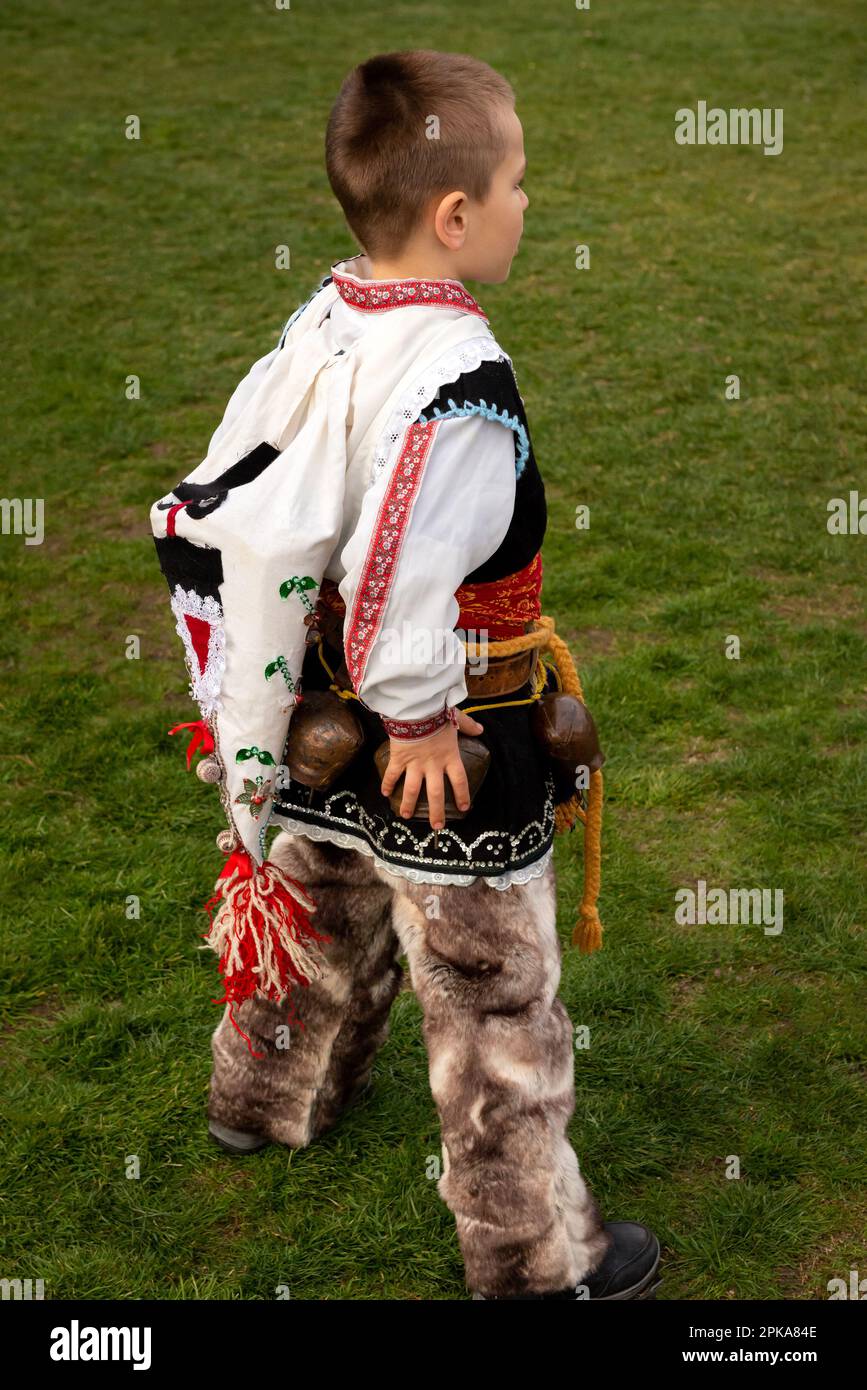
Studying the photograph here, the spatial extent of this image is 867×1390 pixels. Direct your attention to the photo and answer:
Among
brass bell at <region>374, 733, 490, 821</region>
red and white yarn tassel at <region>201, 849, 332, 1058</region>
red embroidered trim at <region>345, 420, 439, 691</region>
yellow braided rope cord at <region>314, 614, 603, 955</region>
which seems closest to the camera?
red embroidered trim at <region>345, 420, 439, 691</region>

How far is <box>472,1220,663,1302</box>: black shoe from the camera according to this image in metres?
2.62

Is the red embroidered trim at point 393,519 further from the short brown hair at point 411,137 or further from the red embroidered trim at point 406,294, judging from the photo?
the short brown hair at point 411,137

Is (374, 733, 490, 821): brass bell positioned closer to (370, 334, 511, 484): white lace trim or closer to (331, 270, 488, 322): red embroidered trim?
(370, 334, 511, 484): white lace trim

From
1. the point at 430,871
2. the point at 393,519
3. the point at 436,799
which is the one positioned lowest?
the point at 430,871

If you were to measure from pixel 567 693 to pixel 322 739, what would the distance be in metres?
0.51

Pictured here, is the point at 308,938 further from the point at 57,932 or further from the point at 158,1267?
the point at 57,932

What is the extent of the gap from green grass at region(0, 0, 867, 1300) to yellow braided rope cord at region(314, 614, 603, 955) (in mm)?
592

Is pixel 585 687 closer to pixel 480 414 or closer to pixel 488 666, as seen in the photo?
pixel 488 666

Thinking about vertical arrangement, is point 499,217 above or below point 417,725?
above

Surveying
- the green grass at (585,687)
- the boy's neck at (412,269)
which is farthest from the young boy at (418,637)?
the green grass at (585,687)

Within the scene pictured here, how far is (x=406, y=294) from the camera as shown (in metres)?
2.29

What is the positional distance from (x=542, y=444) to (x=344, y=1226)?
4.03m

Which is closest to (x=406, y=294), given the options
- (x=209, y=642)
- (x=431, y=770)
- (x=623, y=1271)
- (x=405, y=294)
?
(x=405, y=294)

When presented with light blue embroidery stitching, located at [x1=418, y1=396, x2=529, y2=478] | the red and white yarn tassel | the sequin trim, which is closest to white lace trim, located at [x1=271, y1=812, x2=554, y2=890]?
the sequin trim
